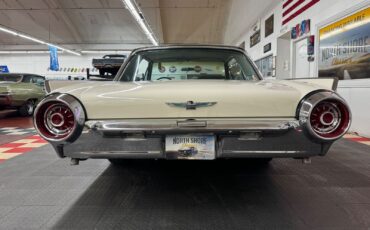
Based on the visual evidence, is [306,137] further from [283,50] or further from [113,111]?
[283,50]

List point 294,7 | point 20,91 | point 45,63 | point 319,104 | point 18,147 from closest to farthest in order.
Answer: point 319,104, point 18,147, point 294,7, point 20,91, point 45,63

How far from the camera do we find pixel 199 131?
1.69m

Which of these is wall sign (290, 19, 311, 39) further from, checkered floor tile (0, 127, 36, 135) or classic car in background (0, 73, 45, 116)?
classic car in background (0, 73, 45, 116)

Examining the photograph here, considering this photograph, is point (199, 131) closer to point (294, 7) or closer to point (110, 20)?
point (294, 7)

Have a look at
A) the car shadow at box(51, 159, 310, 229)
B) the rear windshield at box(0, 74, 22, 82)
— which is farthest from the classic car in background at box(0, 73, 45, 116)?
the car shadow at box(51, 159, 310, 229)

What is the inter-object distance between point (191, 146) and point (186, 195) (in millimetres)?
687

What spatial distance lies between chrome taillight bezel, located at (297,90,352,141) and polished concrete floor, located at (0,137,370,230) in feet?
1.83

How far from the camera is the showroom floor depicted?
1.86 m

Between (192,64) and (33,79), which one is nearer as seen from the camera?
(192,64)

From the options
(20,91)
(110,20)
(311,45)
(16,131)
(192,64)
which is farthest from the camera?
(110,20)

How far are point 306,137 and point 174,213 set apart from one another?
3.12 ft

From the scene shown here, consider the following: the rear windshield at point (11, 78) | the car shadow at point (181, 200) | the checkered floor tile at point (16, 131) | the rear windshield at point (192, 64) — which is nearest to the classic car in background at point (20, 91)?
the rear windshield at point (11, 78)

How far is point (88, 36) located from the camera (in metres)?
16.6

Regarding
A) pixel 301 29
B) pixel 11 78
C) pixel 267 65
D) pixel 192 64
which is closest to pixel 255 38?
pixel 267 65
